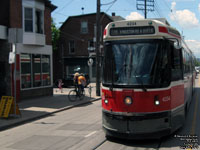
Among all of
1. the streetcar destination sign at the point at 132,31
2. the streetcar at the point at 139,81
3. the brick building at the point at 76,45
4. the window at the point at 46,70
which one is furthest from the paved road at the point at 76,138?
the brick building at the point at 76,45

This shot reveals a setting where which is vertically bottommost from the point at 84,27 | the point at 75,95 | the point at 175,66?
the point at 75,95

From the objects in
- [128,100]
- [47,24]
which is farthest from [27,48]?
[128,100]

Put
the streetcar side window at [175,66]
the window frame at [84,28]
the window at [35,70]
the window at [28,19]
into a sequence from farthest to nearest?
the window frame at [84,28] → the window at [28,19] → the window at [35,70] → the streetcar side window at [175,66]

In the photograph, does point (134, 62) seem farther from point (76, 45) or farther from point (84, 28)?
point (84, 28)

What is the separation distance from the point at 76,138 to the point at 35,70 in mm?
11546

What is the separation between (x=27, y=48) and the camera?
17.2m

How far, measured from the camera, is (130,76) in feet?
21.1

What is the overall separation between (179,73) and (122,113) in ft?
7.95

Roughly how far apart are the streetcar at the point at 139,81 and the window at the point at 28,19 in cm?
1162

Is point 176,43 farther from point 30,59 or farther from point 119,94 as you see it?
point 30,59

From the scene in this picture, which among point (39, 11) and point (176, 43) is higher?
point (39, 11)

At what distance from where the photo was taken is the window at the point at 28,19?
17.2 meters

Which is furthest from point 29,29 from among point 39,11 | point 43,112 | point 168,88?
point 168,88

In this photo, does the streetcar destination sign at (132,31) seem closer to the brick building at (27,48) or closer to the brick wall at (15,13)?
the brick building at (27,48)
